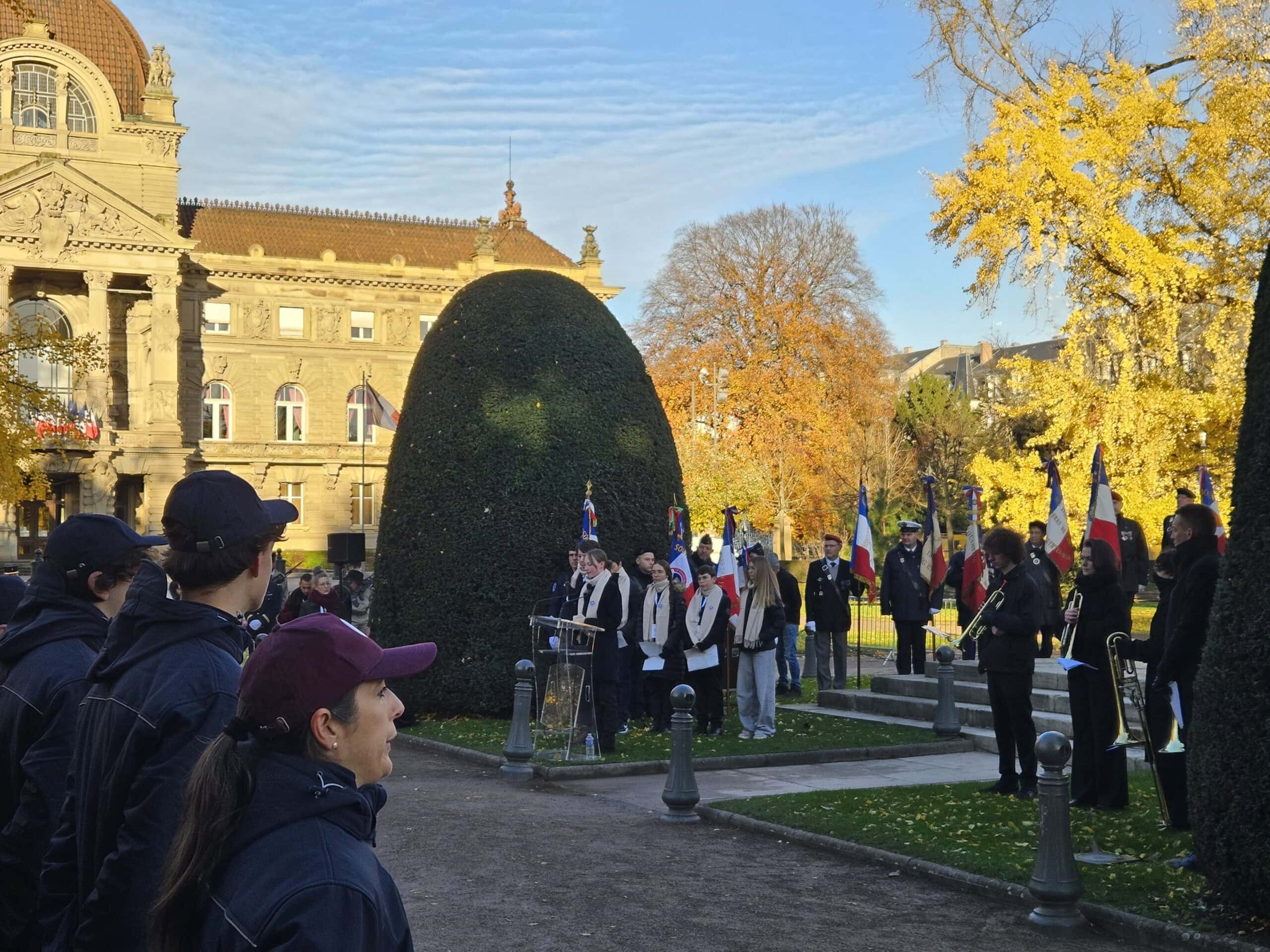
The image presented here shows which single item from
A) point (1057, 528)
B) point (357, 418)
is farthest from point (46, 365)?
point (1057, 528)

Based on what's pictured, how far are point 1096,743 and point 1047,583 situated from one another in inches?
235

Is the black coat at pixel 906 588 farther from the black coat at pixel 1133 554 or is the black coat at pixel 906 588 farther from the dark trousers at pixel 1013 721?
the dark trousers at pixel 1013 721

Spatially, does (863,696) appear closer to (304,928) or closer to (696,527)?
(304,928)

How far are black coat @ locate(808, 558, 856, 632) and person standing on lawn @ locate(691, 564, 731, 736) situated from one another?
4.16m

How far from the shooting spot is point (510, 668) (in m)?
16.6

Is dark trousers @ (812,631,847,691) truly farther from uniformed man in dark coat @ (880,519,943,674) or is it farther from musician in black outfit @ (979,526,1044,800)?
musician in black outfit @ (979,526,1044,800)

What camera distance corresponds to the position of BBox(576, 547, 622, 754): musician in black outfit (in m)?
14.1

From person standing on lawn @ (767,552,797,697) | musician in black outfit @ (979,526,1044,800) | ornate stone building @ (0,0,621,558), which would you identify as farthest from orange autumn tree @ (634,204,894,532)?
musician in black outfit @ (979,526,1044,800)

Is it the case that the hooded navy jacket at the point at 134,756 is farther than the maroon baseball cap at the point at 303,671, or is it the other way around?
the hooded navy jacket at the point at 134,756

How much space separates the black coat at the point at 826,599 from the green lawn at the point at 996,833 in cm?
708

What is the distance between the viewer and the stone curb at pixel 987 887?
6.91 metres

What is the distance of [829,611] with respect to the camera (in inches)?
764

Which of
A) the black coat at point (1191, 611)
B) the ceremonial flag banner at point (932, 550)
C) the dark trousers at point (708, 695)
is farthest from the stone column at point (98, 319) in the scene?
the black coat at point (1191, 611)

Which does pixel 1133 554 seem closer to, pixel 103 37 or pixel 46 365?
pixel 46 365
